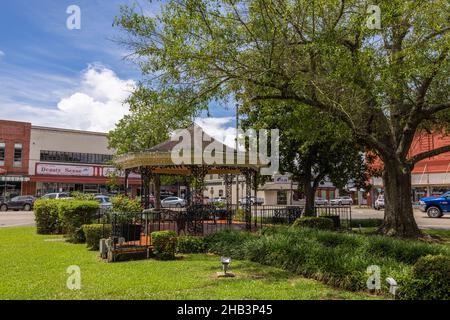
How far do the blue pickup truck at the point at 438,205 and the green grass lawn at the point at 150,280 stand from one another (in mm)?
23905

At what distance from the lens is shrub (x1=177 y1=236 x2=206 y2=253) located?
11969mm

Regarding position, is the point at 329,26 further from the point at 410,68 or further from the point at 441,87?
the point at 441,87

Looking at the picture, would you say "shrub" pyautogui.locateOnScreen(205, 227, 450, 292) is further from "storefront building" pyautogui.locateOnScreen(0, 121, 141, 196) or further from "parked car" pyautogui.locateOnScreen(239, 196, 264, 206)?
"storefront building" pyautogui.locateOnScreen(0, 121, 141, 196)

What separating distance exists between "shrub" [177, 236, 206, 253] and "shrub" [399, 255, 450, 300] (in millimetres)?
6580

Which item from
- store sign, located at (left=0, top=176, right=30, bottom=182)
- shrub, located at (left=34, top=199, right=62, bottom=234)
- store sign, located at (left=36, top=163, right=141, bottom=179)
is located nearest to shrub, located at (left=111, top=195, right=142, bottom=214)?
shrub, located at (left=34, top=199, right=62, bottom=234)

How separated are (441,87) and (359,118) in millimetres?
4057

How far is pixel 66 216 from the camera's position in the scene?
609 inches

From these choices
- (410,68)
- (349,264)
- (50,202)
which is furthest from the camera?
(50,202)

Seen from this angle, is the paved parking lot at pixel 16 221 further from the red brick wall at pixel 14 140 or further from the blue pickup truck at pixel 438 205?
the blue pickup truck at pixel 438 205

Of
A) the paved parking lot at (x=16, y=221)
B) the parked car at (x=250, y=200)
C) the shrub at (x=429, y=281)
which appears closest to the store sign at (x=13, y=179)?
the paved parking lot at (x=16, y=221)

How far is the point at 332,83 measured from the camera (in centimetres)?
1182

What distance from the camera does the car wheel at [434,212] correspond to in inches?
1145

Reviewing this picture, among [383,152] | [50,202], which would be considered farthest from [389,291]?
[50,202]

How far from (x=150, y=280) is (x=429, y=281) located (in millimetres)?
5082
